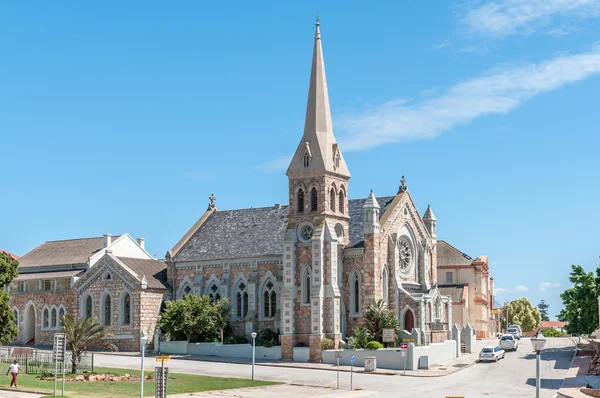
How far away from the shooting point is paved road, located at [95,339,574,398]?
150ft

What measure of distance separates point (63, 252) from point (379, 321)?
31058mm

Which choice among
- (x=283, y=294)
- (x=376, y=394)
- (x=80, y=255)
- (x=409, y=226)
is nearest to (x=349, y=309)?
(x=283, y=294)

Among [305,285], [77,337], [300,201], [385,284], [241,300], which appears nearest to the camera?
[77,337]

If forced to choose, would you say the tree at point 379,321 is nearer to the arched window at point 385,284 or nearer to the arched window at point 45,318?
→ the arched window at point 385,284

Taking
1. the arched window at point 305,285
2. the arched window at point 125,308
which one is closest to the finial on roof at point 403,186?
the arched window at point 305,285

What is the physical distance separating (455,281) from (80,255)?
1644 inches

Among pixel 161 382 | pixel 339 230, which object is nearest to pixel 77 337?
pixel 161 382

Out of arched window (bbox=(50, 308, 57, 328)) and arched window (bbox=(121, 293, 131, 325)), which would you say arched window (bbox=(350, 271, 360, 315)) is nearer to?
arched window (bbox=(121, 293, 131, 325))

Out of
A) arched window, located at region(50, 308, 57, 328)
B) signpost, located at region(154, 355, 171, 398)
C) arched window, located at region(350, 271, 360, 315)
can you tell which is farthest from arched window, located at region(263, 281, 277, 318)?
signpost, located at region(154, 355, 171, 398)

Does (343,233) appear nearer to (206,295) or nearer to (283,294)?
(283,294)

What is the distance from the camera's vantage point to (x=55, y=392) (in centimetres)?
3869

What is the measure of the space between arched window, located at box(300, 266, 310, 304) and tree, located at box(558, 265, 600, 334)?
892 inches

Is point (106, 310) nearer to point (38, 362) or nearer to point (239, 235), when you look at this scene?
point (239, 235)

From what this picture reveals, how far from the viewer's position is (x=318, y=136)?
65.4 meters
